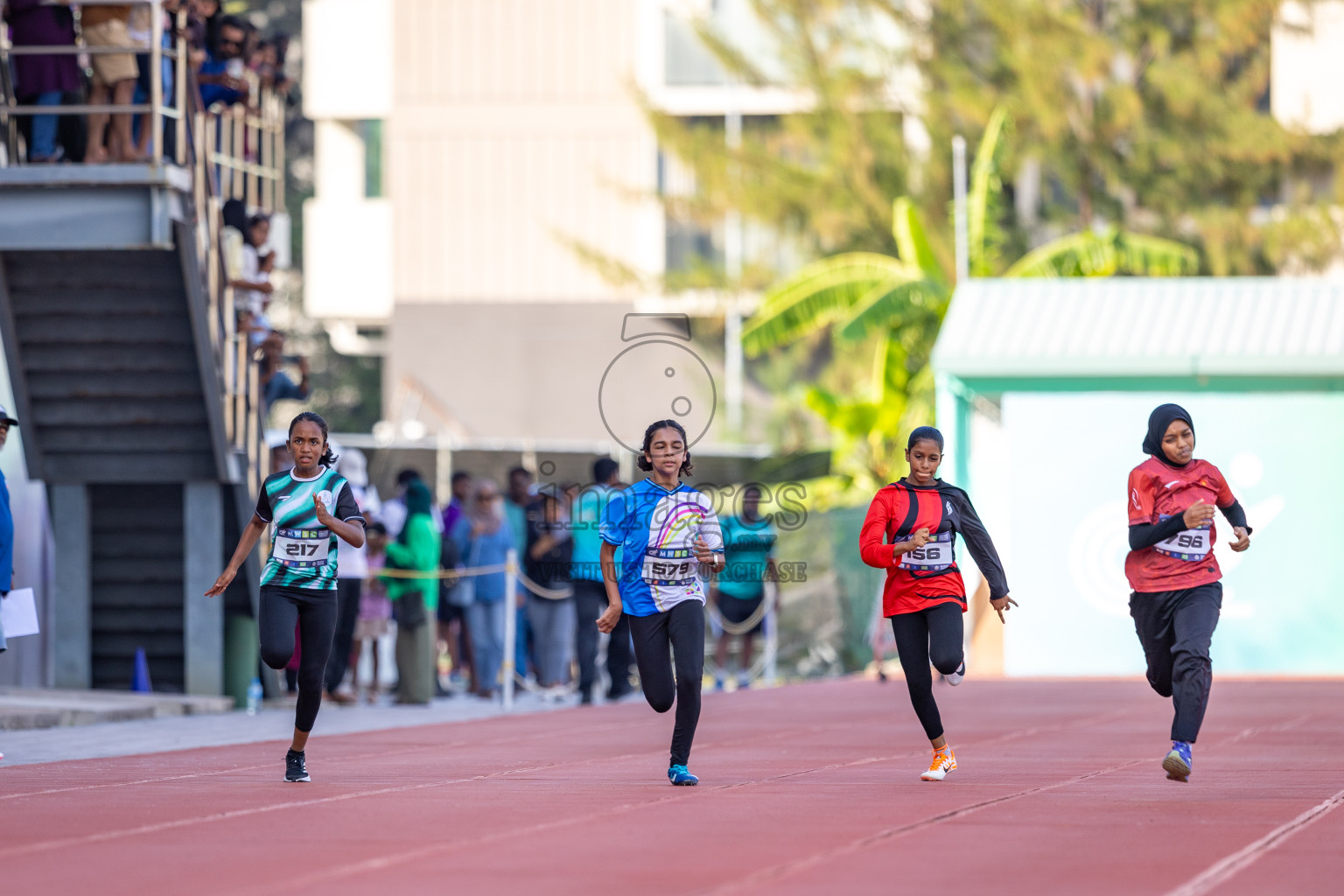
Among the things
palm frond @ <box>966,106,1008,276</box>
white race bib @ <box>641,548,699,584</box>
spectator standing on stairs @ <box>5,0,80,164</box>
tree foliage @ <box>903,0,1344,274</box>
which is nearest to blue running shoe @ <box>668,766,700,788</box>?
white race bib @ <box>641,548,699,584</box>

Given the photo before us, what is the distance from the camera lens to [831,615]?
23312 mm

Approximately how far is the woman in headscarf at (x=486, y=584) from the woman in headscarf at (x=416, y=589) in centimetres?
56

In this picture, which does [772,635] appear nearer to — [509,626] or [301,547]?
[509,626]

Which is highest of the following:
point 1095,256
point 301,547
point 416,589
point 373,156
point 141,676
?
point 373,156

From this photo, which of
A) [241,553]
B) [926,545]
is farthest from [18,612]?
[926,545]

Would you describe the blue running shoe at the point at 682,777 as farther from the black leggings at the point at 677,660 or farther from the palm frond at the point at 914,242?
the palm frond at the point at 914,242

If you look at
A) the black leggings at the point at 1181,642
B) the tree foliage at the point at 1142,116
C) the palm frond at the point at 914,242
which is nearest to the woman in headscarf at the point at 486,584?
the black leggings at the point at 1181,642

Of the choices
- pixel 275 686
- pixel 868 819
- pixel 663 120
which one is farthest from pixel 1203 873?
pixel 663 120

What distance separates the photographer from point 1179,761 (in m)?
9.75

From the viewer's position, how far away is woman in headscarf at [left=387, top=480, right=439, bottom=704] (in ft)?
57.5

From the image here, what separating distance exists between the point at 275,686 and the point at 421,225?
2465 centimetres

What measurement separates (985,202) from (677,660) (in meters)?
20.8

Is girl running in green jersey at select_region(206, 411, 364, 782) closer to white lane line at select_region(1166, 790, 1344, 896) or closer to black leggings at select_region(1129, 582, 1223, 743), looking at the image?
black leggings at select_region(1129, 582, 1223, 743)

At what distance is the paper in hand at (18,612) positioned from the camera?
11797mm
